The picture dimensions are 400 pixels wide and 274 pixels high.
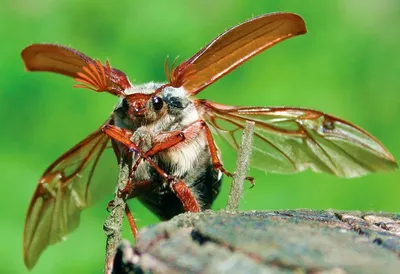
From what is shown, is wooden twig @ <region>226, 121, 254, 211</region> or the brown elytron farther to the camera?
the brown elytron

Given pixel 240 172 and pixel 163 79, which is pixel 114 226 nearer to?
pixel 240 172

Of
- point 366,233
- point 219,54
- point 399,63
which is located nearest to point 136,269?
point 366,233

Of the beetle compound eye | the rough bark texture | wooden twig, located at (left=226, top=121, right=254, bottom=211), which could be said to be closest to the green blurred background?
the beetle compound eye

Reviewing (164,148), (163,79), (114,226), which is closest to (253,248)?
(114,226)

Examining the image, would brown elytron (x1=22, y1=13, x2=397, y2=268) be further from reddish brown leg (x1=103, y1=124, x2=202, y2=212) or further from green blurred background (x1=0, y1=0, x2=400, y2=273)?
green blurred background (x1=0, y1=0, x2=400, y2=273)

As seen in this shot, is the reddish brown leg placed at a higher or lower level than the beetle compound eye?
lower

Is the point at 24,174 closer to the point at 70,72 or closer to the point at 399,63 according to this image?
the point at 70,72

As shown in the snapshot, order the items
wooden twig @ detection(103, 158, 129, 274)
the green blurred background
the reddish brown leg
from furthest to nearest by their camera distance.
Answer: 1. the green blurred background
2. the reddish brown leg
3. wooden twig @ detection(103, 158, 129, 274)
